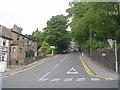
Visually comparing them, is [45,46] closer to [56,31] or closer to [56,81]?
[56,31]

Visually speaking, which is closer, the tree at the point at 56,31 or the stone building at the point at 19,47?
the stone building at the point at 19,47

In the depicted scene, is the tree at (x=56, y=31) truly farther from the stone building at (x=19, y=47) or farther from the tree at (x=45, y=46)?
the stone building at (x=19, y=47)

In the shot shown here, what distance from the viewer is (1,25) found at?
182 ft

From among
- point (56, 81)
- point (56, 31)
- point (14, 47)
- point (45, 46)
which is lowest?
point (56, 81)

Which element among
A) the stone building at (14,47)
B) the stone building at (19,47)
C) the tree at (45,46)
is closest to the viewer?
the stone building at (14,47)

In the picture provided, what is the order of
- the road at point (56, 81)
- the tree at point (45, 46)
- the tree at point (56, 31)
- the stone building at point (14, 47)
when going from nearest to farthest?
the road at point (56, 81), the stone building at point (14, 47), the tree at point (45, 46), the tree at point (56, 31)

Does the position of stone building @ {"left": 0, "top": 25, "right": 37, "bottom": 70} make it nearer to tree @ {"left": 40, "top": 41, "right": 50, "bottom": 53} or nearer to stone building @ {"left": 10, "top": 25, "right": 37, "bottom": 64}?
stone building @ {"left": 10, "top": 25, "right": 37, "bottom": 64}

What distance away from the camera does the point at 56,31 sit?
84.4 meters

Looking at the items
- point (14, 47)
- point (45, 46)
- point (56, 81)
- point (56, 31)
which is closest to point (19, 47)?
point (14, 47)

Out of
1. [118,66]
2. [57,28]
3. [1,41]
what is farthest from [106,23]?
[57,28]

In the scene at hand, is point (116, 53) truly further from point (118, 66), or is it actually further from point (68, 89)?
point (68, 89)

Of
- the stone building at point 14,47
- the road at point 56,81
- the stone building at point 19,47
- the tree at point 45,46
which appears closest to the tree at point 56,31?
the tree at point 45,46

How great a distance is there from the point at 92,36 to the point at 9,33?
18.3 m

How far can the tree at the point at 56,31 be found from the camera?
3312 inches
